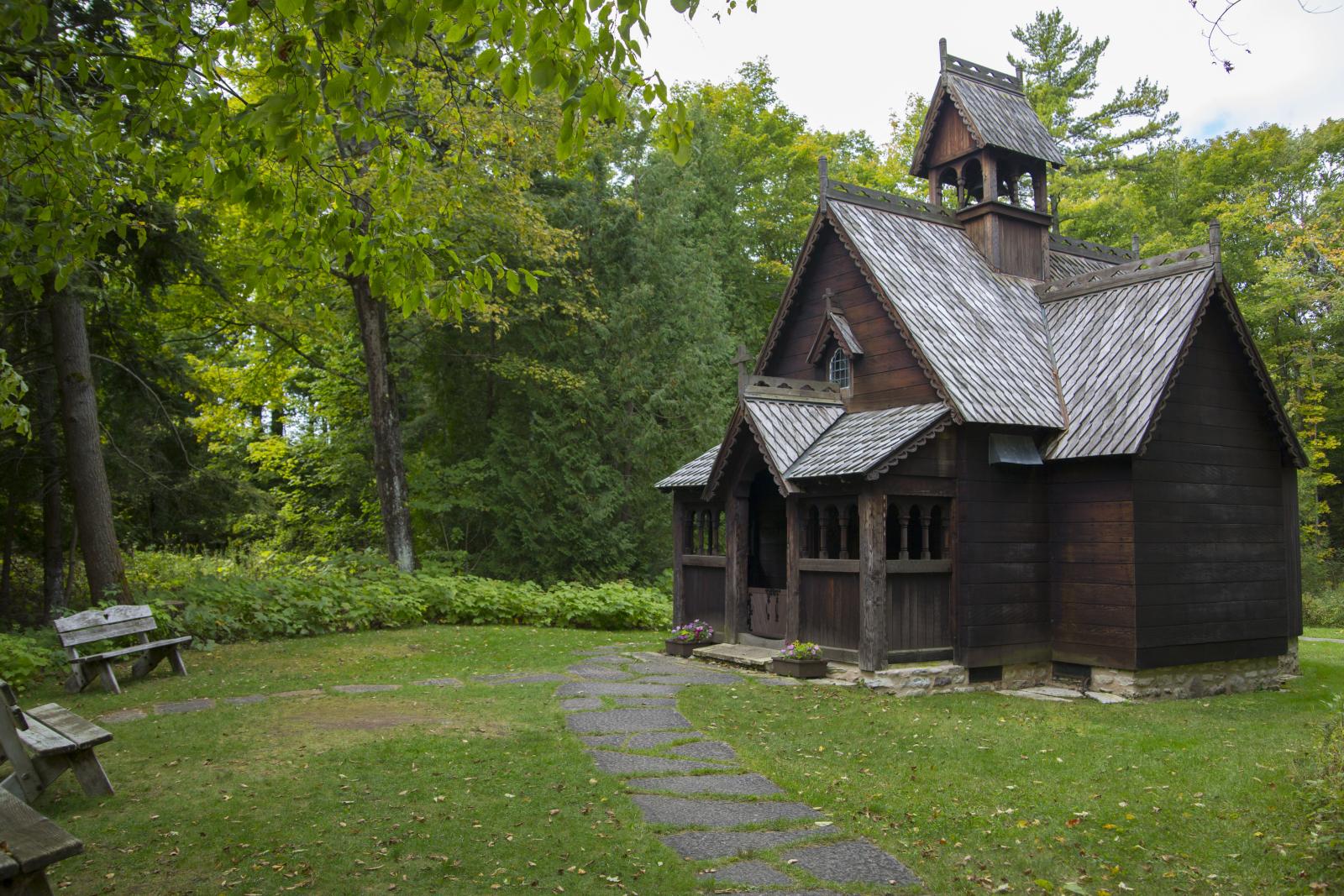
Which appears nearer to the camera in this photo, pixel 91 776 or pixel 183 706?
pixel 91 776

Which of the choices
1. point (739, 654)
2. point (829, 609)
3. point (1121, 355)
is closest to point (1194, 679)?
point (1121, 355)

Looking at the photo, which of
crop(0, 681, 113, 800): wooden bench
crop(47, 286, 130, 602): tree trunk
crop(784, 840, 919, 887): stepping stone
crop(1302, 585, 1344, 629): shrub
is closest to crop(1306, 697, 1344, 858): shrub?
crop(784, 840, 919, 887): stepping stone

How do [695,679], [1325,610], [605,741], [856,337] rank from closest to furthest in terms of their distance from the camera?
[605,741], [695,679], [856,337], [1325,610]

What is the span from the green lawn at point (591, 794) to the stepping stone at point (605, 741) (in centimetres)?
27

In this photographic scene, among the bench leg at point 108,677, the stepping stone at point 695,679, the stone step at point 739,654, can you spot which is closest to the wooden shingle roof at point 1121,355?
the stone step at point 739,654

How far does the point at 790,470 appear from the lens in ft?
45.0

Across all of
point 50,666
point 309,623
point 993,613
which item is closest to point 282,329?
point 309,623

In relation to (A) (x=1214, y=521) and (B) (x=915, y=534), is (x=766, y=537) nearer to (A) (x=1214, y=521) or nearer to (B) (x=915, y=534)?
(B) (x=915, y=534)

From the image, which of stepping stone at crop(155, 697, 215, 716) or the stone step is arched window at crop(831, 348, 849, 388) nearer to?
the stone step

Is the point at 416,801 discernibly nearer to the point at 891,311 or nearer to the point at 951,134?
the point at 891,311

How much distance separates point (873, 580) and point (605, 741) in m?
5.22

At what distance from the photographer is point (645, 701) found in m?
10.9

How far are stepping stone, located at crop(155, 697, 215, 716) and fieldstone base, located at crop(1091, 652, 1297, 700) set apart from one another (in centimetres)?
1106

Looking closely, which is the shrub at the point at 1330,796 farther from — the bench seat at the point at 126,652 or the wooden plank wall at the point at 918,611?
the bench seat at the point at 126,652
